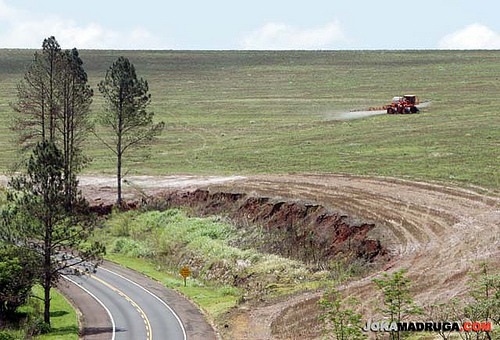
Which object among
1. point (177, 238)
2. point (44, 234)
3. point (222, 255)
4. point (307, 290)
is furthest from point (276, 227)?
point (44, 234)

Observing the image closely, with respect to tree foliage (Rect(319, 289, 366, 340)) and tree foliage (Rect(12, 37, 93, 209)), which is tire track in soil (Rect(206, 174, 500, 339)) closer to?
tree foliage (Rect(319, 289, 366, 340))

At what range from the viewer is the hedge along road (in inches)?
1703

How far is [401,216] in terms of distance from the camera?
174 ft

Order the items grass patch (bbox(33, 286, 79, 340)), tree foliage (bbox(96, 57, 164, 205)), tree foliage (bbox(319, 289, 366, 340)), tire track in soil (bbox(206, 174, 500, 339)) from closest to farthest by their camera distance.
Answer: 1. tree foliage (bbox(319, 289, 366, 340))
2. tire track in soil (bbox(206, 174, 500, 339))
3. grass patch (bbox(33, 286, 79, 340))
4. tree foliage (bbox(96, 57, 164, 205))

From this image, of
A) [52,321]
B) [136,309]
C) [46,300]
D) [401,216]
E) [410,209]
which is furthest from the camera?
[410,209]

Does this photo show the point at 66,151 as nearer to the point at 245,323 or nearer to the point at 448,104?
the point at 245,323

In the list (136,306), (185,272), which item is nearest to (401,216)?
(185,272)

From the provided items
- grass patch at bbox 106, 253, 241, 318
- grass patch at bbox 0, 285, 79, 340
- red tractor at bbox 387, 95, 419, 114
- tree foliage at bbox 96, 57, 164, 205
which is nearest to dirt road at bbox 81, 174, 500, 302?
tree foliage at bbox 96, 57, 164, 205

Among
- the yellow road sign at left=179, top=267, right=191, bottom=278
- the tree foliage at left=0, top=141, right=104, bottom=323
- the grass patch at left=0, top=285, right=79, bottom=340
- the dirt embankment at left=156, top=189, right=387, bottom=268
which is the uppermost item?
the tree foliage at left=0, top=141, right=104, bottom=323

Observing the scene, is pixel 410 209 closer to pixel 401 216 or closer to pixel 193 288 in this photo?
pixel 401 216

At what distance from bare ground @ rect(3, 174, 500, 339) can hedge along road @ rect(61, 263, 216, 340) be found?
3.52 metres

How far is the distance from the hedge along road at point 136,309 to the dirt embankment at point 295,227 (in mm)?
7760

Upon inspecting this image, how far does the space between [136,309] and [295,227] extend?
1320 centimetres

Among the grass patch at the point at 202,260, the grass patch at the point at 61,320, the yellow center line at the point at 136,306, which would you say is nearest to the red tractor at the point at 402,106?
the grass patch at the point at 202,260
